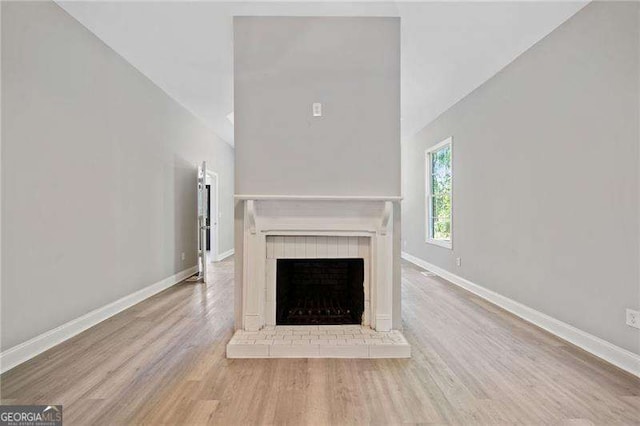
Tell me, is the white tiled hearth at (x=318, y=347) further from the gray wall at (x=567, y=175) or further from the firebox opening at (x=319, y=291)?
the gray wall at (x=567, y=175)

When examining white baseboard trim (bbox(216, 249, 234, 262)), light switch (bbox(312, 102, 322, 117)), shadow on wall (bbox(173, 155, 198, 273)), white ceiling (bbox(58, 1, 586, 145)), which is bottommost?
white baseboard trim (bbox(216, 249, 234, 262))

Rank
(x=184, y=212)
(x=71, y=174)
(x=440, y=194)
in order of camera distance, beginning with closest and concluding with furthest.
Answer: (x=71, y=174) → (x=184, y=212) → (x=440, y=194)

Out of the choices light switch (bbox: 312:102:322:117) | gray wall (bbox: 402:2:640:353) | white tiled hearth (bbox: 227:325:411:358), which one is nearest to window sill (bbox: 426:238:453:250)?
gray wall (bbox: 402:2:640:353)

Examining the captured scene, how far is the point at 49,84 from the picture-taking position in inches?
101

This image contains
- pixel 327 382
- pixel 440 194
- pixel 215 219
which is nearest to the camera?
pixel 327 382

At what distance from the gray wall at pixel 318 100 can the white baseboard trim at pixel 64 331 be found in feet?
5.97

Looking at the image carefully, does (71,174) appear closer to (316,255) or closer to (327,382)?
(316,255)

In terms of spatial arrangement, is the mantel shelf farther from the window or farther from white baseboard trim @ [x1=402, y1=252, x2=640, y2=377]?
the window

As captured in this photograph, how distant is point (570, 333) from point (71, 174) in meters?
4.34

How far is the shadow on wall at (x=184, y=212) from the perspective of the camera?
484cm

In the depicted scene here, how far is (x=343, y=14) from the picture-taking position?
2.72m

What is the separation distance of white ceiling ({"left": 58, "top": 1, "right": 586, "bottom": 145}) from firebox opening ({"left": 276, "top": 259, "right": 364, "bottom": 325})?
2116 mm

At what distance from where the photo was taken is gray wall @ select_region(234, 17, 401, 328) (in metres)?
2.74

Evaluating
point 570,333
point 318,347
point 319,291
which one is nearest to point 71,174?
point 319,291
